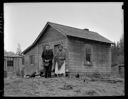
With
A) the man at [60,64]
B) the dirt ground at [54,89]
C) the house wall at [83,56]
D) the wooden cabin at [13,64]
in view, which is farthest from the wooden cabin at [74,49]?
the dirt ground at [54,89]

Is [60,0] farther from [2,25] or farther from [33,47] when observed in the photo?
[33,47]

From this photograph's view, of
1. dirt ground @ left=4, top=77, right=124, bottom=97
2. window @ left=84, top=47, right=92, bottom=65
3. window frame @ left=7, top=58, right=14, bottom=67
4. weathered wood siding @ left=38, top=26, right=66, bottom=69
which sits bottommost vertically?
dirt ground @ left=4, top=77, right=124, bottom=97

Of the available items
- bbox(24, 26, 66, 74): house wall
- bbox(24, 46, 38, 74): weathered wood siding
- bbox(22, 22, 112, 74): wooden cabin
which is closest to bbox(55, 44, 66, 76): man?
bbox(22, 22, 112, 74): wooden cabin

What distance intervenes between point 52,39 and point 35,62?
3.38 metres

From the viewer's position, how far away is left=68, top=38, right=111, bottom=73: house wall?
15211 mm

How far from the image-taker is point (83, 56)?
16141mm

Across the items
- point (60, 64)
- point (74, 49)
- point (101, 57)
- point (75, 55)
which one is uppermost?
point (74, 49)

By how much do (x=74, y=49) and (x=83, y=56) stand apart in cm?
119

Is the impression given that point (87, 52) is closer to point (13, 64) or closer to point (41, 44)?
point (41, 44)

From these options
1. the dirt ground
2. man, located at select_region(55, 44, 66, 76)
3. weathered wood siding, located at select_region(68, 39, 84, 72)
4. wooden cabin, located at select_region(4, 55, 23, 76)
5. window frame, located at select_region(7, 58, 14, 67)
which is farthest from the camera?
window frame, located at select_region(7, 58, 14, 67)

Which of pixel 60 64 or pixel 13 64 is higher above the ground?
pixel 60 64

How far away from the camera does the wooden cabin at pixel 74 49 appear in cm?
1521

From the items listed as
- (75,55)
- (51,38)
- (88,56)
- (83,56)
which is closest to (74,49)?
(75,55)

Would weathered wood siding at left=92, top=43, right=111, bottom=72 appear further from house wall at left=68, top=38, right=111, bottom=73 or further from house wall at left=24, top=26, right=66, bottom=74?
house wall at left=24, top=26, right=66, bottom=74
